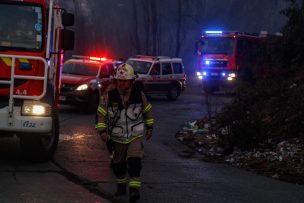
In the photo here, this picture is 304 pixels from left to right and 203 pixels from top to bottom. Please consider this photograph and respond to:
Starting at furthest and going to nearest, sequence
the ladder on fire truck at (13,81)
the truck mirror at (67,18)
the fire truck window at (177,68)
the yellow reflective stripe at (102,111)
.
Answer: the fire truck window at (177,68), the truck mirror at (67,18), the ladder on fire truck at (13,81), the yellow reflective stripe at (102,111)

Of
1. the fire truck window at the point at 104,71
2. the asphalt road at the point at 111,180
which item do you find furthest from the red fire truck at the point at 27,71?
the fire truck window at the point at 104,71

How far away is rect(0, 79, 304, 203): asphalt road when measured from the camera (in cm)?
727

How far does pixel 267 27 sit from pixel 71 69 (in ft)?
123

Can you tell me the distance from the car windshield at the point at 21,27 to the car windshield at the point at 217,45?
2182cm

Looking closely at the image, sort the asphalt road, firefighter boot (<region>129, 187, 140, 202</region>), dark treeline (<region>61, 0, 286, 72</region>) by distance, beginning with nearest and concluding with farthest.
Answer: firefighter boot (<region>129, 187, 140, 202</region>)
the asphalt road
dark treeline (<region>61, 0, 286, 72</region>)

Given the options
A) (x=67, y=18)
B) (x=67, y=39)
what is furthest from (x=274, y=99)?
(x=67, y=18)

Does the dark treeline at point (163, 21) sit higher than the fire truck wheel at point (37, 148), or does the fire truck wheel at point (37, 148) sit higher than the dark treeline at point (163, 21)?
the dark treeline at point (163, 21)

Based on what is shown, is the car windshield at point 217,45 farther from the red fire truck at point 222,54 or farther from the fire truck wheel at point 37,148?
the fire truck wheel at point 37,148

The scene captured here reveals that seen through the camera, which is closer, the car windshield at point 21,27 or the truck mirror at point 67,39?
the car windshield at point 21,27

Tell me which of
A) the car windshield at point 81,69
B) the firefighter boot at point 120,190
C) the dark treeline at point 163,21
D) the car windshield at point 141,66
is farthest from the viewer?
the dark treeline at point 163,21

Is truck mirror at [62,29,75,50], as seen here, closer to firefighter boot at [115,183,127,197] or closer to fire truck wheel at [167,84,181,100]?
firefighter boot at [115,183,127,197]

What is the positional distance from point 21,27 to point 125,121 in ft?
9.57

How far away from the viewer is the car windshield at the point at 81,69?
65.9 ft

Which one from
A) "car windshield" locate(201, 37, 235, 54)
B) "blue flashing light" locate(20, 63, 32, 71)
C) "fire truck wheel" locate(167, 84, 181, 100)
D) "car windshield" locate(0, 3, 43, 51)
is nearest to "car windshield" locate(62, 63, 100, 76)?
"fire truck wheel" locate(167, 84, 181, 100)
